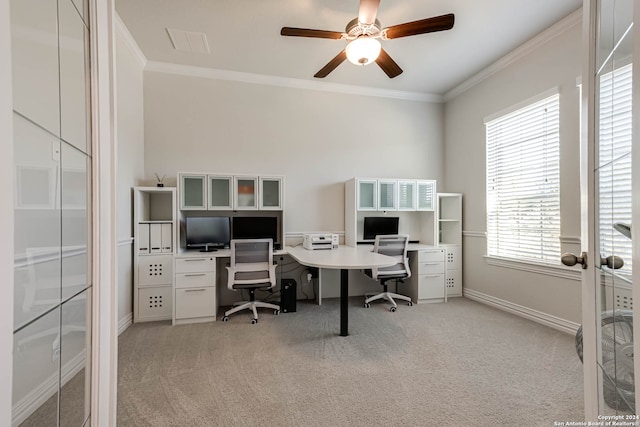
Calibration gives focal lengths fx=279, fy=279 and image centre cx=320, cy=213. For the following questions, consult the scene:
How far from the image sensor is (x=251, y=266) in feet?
10.7

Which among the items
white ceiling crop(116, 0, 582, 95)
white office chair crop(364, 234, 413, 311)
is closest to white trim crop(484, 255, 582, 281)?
white office chair crop(364, 234, 413, 311)

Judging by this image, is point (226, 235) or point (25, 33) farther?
point (226, 235)

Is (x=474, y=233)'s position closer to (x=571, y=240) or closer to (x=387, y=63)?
(x=571, y=240)

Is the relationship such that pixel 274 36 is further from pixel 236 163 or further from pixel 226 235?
pixel 226 235

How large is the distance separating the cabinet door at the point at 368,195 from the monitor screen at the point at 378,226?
229mm

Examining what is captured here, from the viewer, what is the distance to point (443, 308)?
3.73 meters

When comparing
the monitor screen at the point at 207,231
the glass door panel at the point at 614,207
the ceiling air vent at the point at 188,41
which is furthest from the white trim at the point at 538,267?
the ceiling air vent at the point at 188,41

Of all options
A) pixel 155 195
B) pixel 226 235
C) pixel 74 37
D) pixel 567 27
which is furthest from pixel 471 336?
pixel 155 195

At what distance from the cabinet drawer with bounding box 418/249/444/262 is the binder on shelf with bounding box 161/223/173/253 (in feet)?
10.7

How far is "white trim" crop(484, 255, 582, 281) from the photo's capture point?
9.40 feet

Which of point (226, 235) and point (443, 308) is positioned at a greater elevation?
point (226, 235)

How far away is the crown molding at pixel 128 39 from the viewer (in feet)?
9.24

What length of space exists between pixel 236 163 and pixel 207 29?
1.59 meters

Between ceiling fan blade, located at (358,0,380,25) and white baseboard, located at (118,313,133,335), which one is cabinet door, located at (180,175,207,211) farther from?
ceiling fan blade, located at (358,0,380,25)
